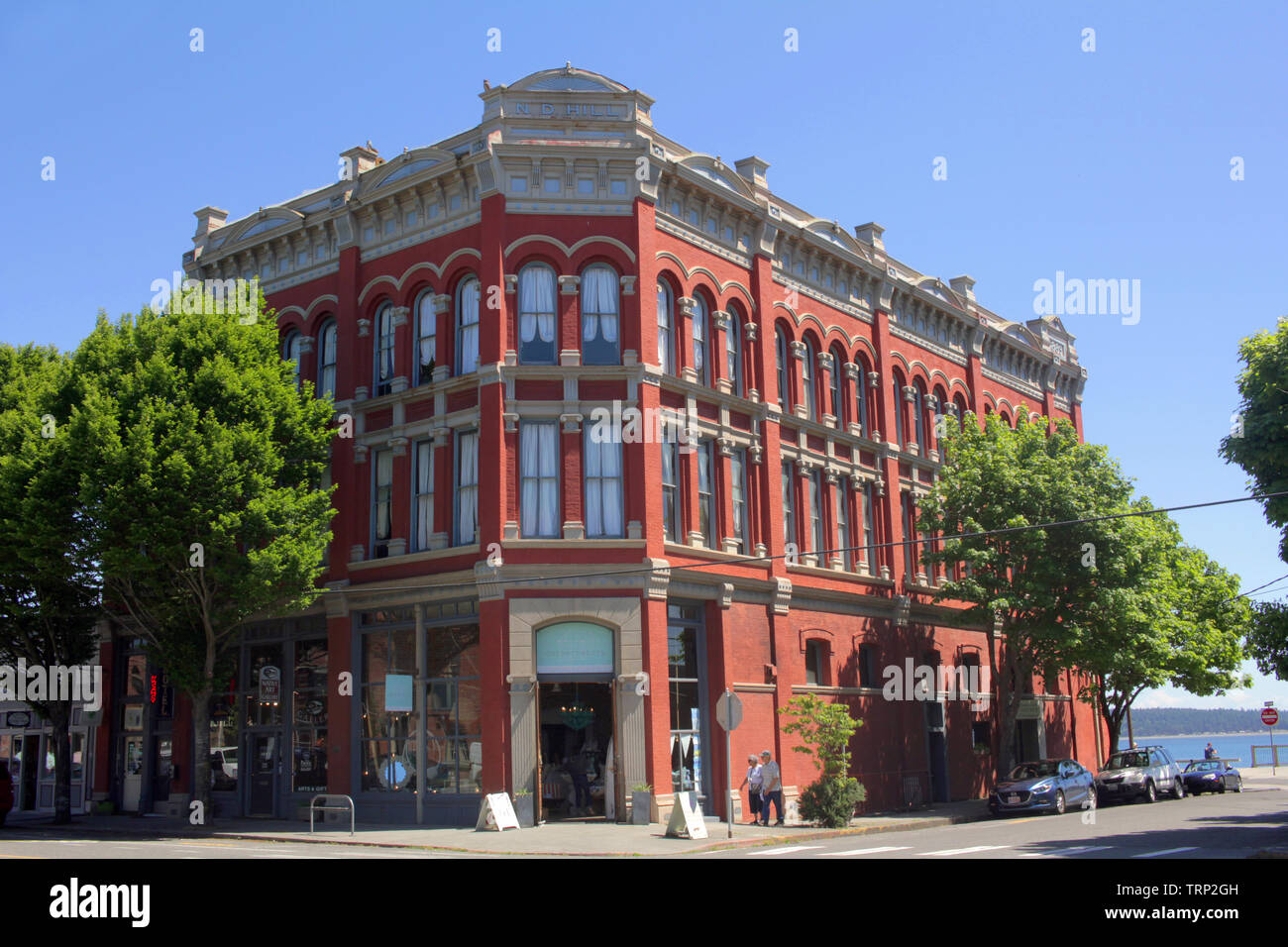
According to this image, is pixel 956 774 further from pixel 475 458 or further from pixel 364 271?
pixel 364 271

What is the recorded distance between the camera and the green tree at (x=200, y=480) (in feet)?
79.2

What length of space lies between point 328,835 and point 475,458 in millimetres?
8868

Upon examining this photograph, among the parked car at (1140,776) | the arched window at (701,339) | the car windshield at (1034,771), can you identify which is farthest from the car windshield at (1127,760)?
the arched window at (701,339)

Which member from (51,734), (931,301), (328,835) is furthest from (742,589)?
(51,734)

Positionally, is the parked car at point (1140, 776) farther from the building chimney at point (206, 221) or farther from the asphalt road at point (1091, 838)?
the building chimney at point (206, 221)

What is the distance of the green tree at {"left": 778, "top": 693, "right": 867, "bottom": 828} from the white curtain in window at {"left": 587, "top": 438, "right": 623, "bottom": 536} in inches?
258

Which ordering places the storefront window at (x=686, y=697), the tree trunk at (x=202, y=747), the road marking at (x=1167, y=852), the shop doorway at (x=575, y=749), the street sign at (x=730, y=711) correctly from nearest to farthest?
1. the road marking at (x=1167, y=852)
2. the street sign at (x=730, y=711)
3. the shop doorway at (x=575, y=749)
4. the storefront window at (x=686, y=697)
5. the tree trunk at (x=202, y=747)


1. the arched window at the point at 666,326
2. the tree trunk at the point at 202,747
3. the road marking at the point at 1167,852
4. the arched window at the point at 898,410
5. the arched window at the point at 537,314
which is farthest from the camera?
the arched window at the point at 898,410

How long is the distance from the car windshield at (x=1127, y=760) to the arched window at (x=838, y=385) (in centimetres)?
1305

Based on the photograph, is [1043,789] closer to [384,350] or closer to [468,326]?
[468,326]

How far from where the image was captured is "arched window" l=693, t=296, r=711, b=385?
1161 inches

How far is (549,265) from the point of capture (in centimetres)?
2756

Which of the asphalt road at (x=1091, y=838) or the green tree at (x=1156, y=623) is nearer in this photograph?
the asphalt road at (x=1091, y=838)

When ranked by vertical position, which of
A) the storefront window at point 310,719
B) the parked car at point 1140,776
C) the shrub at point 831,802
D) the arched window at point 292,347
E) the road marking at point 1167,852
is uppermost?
the arched window at point 292,347
